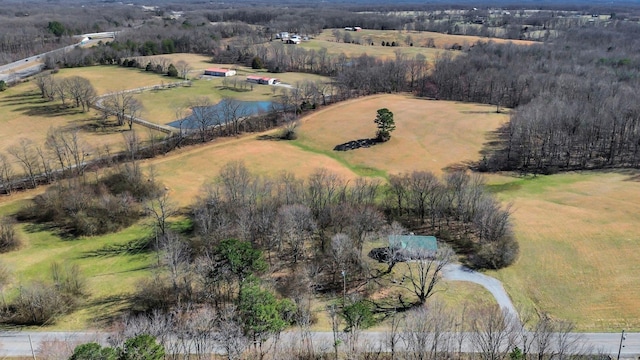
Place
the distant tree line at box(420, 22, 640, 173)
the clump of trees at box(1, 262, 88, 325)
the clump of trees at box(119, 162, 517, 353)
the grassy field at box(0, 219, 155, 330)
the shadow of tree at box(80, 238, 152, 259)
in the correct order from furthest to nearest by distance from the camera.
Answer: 1. the distant tree line at box(420, 22, 640, 173)
2. the shadow of tree at box(80, 238, 152, 259)
3. the grassy field at box(0, 219, 155, 330)
4. the clump of trees at box(1, 262, 88, 325)
5. the clump of trees at box(119, 162, 517, 353)

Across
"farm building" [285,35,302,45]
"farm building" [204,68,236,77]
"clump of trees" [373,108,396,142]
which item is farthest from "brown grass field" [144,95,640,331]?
"farm building" [285,35,302,45]

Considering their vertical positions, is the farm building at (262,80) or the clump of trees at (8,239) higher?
the farm building at (262,80)

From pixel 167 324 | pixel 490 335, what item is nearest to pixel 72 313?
pixel 167 324

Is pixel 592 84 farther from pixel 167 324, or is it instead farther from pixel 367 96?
pixel 167 324

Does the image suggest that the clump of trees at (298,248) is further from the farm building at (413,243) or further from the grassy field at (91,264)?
the grassy field at (91,264)

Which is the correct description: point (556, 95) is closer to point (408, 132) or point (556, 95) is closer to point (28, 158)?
point (408, 132)

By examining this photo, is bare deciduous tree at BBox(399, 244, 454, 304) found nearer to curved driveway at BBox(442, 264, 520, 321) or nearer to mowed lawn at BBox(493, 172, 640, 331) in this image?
curved driveway at BBox(442, 264, 520, 321)

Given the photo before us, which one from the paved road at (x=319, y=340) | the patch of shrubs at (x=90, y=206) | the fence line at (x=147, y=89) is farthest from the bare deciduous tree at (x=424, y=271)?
the fence line at (x=147, y=89)
